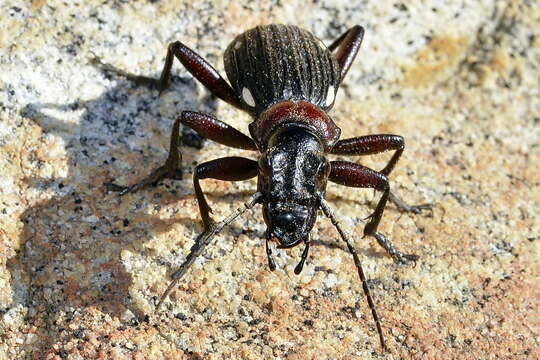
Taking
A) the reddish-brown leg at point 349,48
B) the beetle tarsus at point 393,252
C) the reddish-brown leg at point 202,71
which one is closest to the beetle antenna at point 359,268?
the beetle tarsus at point 393,252

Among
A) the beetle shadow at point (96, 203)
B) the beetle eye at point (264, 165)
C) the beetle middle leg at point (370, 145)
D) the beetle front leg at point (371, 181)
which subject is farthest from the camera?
the beetle middle leg at point (370, 145)

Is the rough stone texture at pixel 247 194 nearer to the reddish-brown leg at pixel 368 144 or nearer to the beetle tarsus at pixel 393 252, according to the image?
the beetle tarsus at pixel 393 252

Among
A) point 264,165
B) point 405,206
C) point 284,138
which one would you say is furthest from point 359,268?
point 405,206

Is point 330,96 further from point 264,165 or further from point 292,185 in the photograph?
point 292,185

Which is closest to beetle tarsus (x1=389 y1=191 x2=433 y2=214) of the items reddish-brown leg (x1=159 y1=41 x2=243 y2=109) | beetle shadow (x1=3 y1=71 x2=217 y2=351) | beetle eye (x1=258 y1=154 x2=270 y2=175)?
A: beetle eye (x1=258 y1=154 x2=270 y2=175)

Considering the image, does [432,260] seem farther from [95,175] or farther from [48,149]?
[48,149]

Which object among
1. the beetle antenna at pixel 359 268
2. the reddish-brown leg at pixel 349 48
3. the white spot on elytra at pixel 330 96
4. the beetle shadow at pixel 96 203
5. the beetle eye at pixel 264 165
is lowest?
the beetle shadow at pixel 96 203

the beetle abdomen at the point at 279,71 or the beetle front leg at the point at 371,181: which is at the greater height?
the beetle abdomen at the point at 279,71

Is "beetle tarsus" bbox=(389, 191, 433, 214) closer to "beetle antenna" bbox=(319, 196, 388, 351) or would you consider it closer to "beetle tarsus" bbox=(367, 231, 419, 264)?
"beetle tarsus" bbox=(367, 231, 419, 264)
